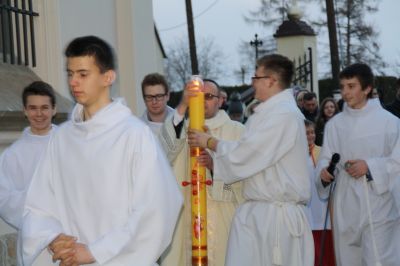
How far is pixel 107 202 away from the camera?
4141 mm

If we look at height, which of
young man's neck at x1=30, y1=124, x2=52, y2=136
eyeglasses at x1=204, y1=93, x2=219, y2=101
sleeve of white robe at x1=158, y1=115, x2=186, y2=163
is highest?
eyeglasses at x1=204, y1=93, x2=219, y2=101

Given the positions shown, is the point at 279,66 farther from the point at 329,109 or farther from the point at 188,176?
the point at 329,109

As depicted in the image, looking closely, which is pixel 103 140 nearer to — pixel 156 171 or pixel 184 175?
pixel 156 171

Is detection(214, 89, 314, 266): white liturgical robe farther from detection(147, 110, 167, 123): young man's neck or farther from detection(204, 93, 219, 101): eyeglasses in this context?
detection(147, 110, 167, 123): young man's neck

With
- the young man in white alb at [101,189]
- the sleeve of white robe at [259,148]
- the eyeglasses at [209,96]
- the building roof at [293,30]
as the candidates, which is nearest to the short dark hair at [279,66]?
the sleeve of white robe at [259,148]

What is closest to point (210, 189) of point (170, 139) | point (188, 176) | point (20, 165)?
point (188, 176)

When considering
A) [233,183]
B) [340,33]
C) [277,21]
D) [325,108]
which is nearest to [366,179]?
[233,183]

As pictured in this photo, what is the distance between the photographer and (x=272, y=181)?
249 inches

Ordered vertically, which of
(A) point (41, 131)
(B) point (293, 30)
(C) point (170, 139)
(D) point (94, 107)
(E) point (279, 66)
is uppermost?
(B) point (293, 30)

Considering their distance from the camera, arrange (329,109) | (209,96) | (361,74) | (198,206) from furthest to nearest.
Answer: (329,109) → (361,74) → (209,96) → (198,206)

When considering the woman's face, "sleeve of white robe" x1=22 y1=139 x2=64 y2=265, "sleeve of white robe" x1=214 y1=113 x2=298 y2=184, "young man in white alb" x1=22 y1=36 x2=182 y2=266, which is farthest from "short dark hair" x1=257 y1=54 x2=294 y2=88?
the woman's face

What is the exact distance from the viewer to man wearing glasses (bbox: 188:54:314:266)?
6297 mm

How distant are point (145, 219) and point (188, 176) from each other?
3.05 metres

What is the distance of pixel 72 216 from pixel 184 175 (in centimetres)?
303
